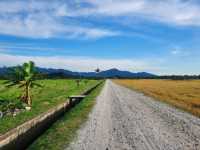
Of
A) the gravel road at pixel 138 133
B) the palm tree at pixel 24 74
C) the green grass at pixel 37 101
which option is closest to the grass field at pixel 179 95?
the gravel road at pixel 138 133

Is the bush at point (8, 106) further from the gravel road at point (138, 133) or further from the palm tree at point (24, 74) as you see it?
the gravel road at point (138, 133)

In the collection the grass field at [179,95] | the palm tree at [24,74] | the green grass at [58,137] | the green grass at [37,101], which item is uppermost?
the palm tree at [24,74]

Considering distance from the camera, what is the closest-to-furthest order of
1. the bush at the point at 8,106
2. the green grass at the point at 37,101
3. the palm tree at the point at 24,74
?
the green grass at the point at 37,101, the bush at the point at 8,106, the palm tree at the point at 24,74

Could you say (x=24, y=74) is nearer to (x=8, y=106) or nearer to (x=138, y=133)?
(x=8, y=106)

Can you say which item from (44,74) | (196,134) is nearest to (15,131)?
(196,134)

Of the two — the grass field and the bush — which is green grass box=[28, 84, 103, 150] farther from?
the grass field

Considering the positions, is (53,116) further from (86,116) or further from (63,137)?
(63,137)

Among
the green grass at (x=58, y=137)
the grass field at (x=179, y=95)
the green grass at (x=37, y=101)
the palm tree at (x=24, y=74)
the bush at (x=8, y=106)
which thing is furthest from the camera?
the palm tree at (x=24, y=74)

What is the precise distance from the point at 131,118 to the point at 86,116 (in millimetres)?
3509

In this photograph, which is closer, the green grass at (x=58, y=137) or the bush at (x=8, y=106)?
the green grass at (x=58, y=137)

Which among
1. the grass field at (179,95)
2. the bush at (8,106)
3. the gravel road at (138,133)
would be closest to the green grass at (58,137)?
the gravel road at (138,133)

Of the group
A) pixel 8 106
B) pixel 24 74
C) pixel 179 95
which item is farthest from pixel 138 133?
pixel 179 95

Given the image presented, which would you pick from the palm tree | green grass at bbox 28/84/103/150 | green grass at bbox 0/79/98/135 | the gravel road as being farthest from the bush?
green grass at bbox 28/84/103/150

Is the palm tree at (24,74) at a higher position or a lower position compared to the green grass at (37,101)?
higher
